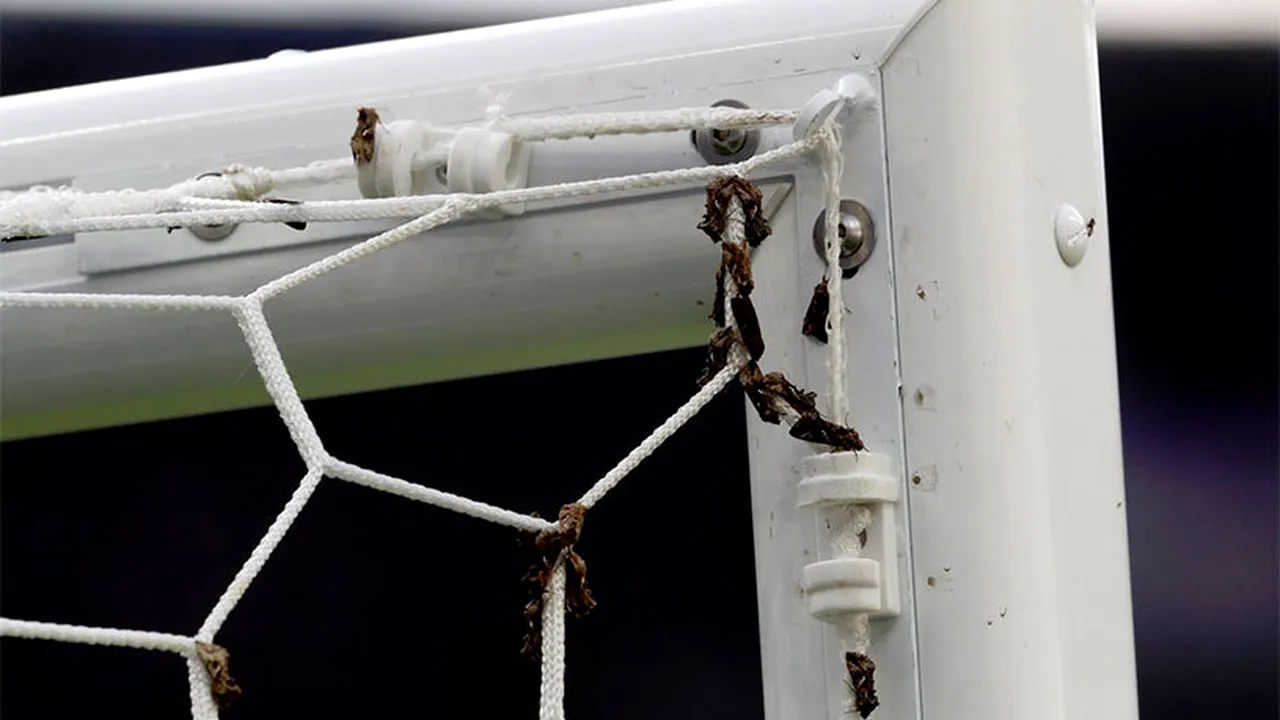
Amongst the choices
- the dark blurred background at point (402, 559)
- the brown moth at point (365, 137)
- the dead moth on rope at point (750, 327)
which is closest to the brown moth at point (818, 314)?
the dead moth on rope at point (750, 327)

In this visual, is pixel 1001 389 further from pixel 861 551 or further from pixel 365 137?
pixel 365 137

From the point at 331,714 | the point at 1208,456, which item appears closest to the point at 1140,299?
the point at 1208,456

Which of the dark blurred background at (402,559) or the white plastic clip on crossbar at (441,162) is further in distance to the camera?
the dark blurred background at (402,559)

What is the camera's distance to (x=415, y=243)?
0.51m

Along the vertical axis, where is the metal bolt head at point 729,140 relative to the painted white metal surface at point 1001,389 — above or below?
above

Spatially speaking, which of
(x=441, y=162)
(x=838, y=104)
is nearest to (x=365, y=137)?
(x=441, y=162)

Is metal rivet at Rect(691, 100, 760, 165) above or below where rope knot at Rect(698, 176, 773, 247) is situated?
above

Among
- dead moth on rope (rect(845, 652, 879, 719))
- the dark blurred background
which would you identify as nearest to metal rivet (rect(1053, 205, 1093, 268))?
dead moth on rope (rect(845, 652, 879, 719))

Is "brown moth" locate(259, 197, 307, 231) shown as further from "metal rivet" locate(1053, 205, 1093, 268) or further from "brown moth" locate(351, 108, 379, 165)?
"metal rivet" locate(1053, 205, 1093, 268)

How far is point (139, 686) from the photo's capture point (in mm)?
1062

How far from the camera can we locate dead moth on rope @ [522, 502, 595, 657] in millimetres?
→ 449

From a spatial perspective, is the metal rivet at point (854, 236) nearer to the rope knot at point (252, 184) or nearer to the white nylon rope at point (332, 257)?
the white nylon rope at point (332, 257)

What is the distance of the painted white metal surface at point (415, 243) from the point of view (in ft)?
1.61

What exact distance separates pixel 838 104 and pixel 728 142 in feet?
0.13
